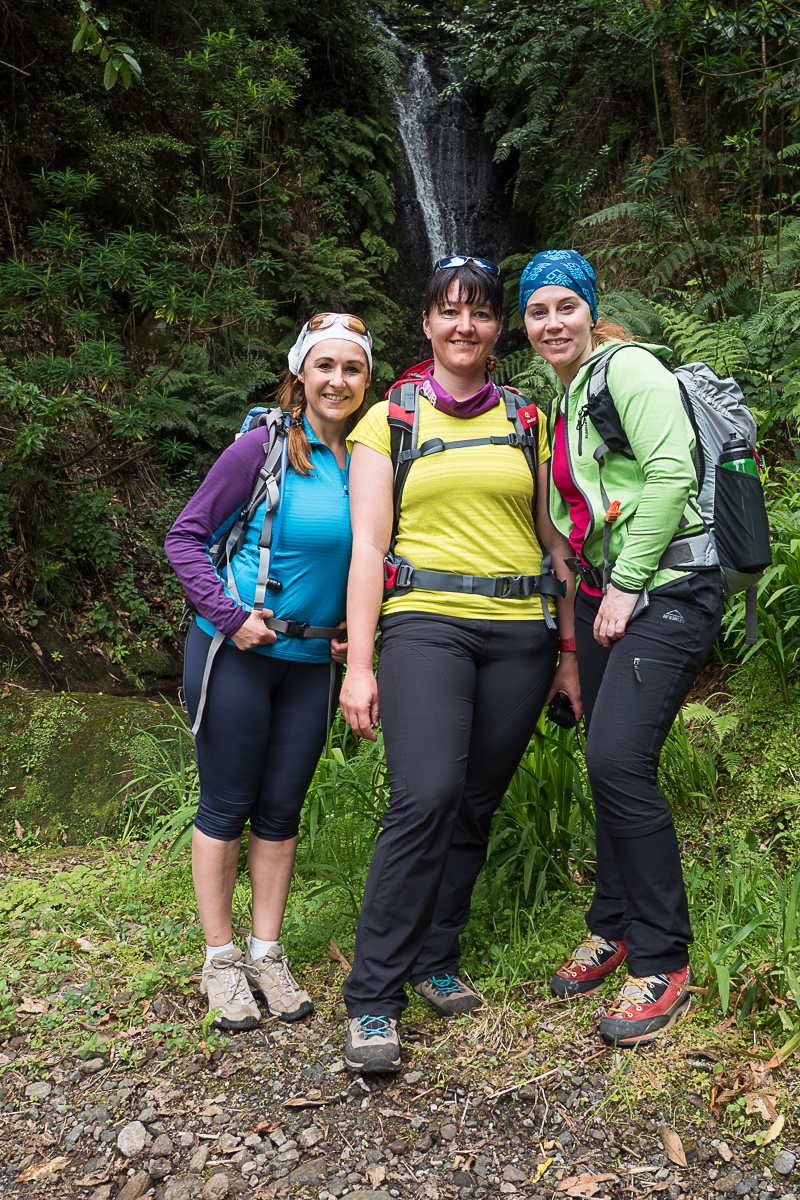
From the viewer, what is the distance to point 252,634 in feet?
7.63

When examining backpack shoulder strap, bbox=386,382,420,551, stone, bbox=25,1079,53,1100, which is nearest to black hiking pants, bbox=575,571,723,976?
backpack shoulder strap, bbox=386,382,420,551

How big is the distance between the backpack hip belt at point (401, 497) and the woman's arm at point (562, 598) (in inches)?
2.9

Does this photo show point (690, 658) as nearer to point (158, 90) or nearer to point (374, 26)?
point (158, 90)

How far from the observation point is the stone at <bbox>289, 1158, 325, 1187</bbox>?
6.28 ft

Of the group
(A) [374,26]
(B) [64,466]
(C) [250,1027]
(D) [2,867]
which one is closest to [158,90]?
(B) [64,466]

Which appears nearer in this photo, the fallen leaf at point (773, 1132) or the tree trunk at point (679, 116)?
the fallen leaf at point (773, 1132)

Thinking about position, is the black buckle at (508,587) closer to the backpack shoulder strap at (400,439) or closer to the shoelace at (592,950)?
the backpack shoulder strap at (400,439)

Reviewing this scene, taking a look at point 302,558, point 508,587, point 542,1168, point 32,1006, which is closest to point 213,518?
point 302,558

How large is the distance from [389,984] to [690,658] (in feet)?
3.98

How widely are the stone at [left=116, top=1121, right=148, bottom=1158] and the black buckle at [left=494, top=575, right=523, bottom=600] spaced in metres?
1.77

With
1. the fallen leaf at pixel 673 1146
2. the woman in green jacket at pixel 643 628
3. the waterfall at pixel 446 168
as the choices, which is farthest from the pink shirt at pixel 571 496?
the waterfall at pixel 446 168

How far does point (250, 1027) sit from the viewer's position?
8.08 ft

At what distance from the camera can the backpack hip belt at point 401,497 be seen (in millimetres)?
2299

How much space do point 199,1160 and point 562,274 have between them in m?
2.63
